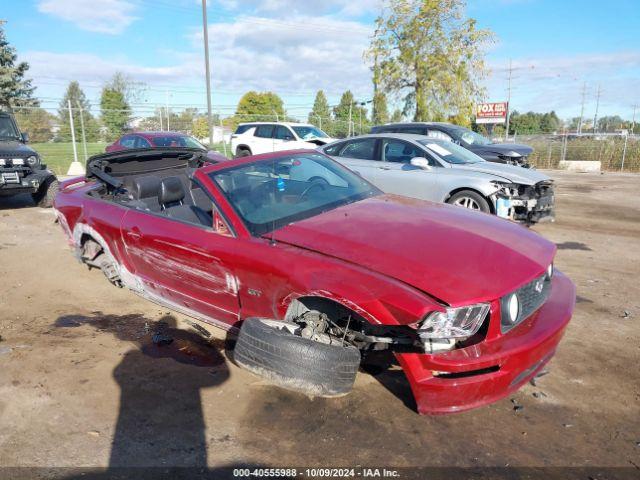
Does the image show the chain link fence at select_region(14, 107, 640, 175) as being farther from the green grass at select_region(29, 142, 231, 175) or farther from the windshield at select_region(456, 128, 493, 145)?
the windshield at select_region(456, 128, 493, 145)

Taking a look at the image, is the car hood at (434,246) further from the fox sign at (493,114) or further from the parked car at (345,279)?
the fox sign at (493,114)

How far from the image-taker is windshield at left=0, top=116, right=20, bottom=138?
10055 millimetres

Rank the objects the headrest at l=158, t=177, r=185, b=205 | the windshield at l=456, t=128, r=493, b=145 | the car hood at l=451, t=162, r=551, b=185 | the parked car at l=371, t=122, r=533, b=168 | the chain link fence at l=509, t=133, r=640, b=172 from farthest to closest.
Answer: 1. the chain link fence at l=509, t=133, r=640, b=172
2. the windshield at l=456, t=128, r=493, b=145
3. the parked car at l=371, t=122, r=533, b=168
4. the car hood at l=451, t=162, r=551, b=185
5. the headrest at l=158, t=177, r=185, b=205

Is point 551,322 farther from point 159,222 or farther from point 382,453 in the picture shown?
point 159,222

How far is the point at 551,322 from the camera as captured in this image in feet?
9.42

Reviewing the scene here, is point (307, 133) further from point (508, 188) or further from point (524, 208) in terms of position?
point (524, 208)

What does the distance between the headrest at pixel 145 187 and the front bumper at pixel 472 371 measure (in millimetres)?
3373

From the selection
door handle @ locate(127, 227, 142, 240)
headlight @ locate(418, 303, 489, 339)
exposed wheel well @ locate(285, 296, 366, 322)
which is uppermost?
door handle @ locate(127, 227, 142, 240)

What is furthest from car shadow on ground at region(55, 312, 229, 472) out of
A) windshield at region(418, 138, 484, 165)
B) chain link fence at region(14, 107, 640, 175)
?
chain link fence at region(14, 107, 640, 175)

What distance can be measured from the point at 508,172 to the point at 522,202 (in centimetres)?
61

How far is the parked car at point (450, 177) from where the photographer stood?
23.9 ft

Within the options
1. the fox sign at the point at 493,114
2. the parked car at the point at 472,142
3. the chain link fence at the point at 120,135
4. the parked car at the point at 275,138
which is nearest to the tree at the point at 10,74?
the chain link fence at the point at 120,135

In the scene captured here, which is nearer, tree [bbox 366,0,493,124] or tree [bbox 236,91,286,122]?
tree [bbox 366,0,493,124]

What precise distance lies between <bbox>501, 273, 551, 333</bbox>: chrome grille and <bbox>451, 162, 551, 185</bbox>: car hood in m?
4.59
